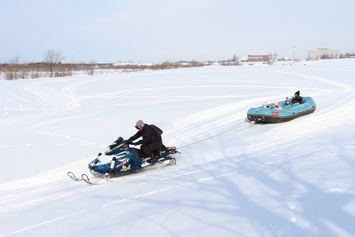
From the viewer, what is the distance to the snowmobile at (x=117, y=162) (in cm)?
612

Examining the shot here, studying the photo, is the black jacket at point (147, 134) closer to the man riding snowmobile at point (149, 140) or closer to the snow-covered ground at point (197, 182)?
the man riding snowmobile at point (149, 140)

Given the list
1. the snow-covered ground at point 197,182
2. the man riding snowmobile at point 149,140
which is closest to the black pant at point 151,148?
the man riding snowmobile at point 149,140

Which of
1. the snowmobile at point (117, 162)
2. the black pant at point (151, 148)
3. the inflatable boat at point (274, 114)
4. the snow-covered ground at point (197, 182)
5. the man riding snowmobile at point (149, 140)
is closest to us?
the snow-covered ground at point (197, 182)

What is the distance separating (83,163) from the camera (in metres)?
7.17

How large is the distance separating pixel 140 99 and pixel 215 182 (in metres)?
14.0

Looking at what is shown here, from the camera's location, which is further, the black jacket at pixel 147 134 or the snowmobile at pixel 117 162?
the black jacket at pixel 147 134

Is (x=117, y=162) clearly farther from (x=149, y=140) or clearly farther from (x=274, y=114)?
(x=274, y=114)

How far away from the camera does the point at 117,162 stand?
20.4ft

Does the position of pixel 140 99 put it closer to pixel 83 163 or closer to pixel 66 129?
pixel 66 129

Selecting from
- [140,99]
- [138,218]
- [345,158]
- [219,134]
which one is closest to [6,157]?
[138,218]

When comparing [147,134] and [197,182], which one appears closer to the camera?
[197,182]

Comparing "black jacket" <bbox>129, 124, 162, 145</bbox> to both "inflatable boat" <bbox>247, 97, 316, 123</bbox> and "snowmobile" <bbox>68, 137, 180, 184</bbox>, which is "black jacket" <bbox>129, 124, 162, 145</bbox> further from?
"inflatable boat" <bbox>247, 97, 316, 123</bbox>

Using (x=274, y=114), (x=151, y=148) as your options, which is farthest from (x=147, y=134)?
(x=274, y=114)

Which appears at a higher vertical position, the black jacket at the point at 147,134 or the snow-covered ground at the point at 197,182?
the black jacket at the point at 147,134
